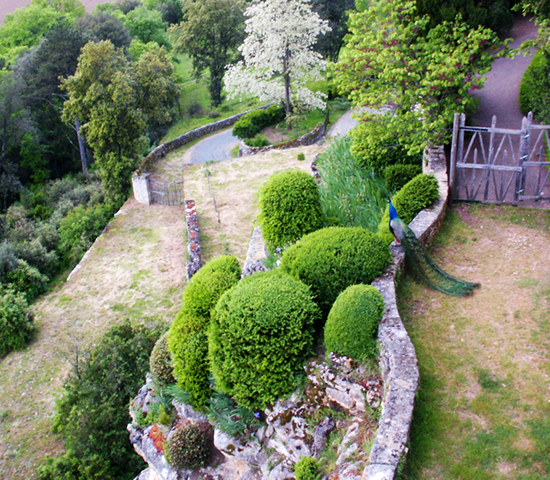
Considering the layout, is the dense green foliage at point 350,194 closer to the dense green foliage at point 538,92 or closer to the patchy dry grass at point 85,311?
the dense green foliage at point 538,92

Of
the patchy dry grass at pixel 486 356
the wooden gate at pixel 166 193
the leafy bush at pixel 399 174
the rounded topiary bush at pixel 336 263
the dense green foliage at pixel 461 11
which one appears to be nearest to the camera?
the patchy dry grass at pixel 486 356

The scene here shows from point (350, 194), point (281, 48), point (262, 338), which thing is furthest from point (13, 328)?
point (281, 48)

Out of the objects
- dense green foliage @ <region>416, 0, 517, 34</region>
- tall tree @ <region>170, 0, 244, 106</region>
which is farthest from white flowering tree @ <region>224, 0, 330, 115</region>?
dense green foliage @ <region>416, 0, 517, 34</region>

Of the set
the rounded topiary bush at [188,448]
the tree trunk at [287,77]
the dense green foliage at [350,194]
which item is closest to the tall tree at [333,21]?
the tree trunk at [287,77]

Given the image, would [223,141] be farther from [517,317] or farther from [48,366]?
[517,317]

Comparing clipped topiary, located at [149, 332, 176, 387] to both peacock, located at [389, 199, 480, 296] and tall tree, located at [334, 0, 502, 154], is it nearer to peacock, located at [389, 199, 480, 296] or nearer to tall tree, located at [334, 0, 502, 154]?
peacock, located at [389, 199, 480, 296]

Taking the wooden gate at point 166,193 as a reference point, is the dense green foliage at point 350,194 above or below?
above
